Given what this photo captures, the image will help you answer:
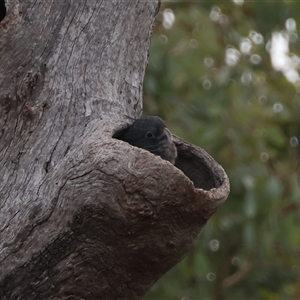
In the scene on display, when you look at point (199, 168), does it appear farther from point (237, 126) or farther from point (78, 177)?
point (237, 126)

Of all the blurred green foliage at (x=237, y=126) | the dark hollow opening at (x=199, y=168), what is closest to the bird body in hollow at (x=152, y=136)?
the dark hollow opening at (x=199, y=168)

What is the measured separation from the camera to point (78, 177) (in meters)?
2.13

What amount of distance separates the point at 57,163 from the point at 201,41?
1995 mm

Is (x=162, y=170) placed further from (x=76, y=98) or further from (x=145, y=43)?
(x=145, y=43)

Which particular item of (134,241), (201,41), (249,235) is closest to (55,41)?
(134,241)

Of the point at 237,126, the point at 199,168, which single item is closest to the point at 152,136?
the point at 199,168

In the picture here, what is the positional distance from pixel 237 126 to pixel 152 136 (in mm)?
1863

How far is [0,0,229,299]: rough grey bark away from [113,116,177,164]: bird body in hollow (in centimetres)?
4

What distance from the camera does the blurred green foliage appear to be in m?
4.07

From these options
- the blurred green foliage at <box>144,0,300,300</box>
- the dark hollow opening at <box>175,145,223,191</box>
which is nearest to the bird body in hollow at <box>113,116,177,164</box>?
the dark hollow opening at <box>175,145,223,191</box>

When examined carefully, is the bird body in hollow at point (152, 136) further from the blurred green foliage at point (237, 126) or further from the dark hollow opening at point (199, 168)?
the blurred green foliage at point (237, 126)

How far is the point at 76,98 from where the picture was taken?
8.08ft

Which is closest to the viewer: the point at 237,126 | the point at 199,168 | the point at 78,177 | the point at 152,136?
the point at 78,177

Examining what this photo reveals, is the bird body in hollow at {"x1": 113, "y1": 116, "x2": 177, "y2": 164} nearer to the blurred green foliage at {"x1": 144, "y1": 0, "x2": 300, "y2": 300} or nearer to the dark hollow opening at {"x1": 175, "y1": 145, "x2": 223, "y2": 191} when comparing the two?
the dark hollow opening at {"x1": 175, "y1": 145, "x2": 223, "y2": 191}
